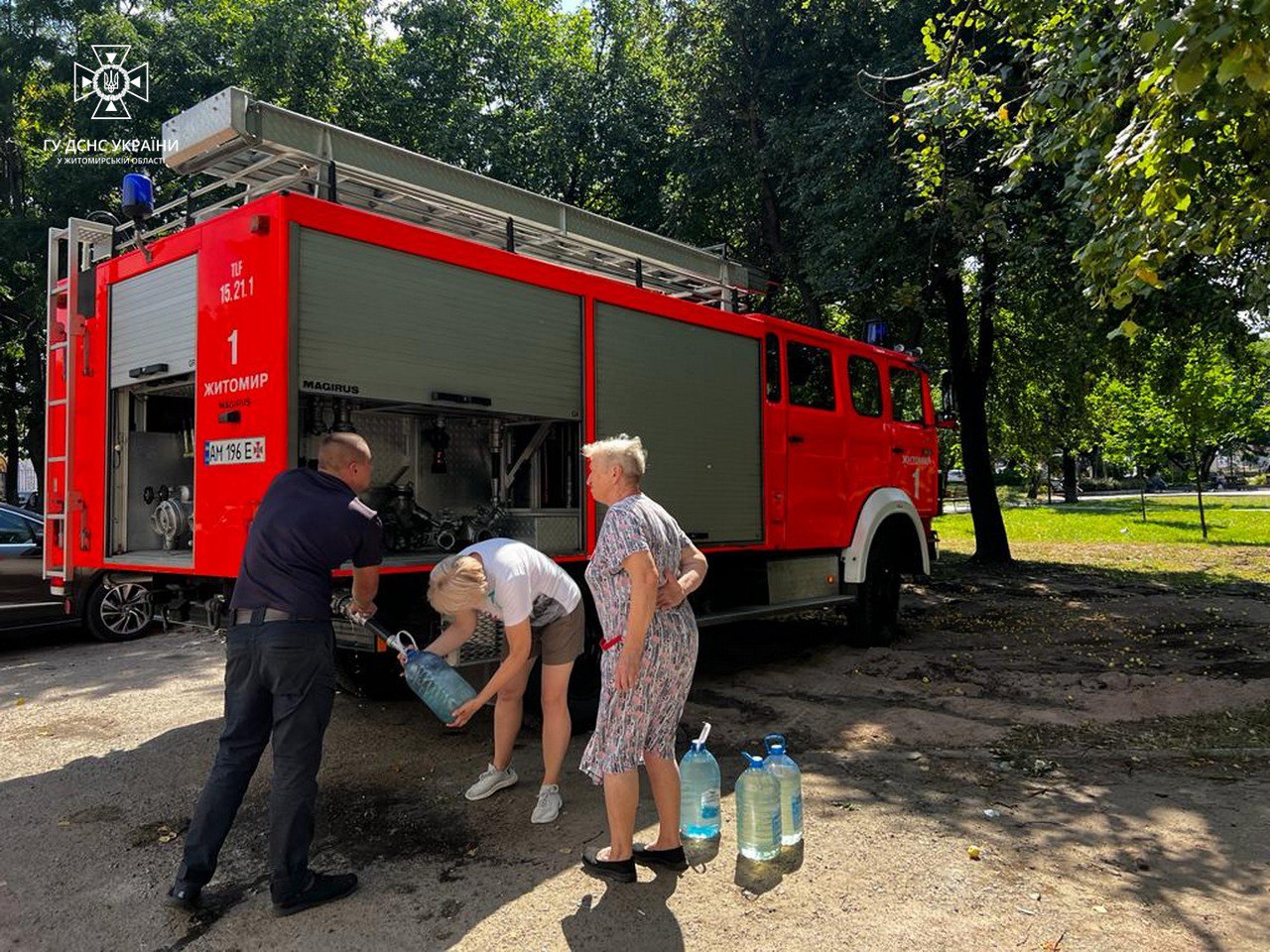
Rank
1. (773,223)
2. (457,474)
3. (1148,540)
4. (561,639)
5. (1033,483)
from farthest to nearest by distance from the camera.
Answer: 1. (1033,483)
2. (1148,540)
3. (773,223)
4. (457,474)
5. (561,639)

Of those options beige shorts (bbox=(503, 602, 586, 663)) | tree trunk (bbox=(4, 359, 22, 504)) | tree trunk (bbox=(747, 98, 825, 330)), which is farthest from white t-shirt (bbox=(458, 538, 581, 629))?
tree trunk (bbox=(4, 359, 22, 504))

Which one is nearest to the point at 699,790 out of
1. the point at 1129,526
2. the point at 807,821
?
the point at 807,821

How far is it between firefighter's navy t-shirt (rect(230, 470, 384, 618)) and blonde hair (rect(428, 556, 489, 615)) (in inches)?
15.7

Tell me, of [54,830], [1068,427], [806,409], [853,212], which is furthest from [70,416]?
[1068,427]

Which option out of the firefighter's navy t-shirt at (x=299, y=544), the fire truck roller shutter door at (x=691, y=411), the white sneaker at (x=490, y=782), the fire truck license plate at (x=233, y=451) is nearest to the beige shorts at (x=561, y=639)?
the white sneaker at (x=490, y=782)

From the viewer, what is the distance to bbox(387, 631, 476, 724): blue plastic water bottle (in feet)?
11.6

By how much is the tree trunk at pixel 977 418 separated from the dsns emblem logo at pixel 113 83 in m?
13.7

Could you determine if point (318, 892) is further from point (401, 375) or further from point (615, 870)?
point (401, 375)

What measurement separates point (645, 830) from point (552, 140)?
12.8 m

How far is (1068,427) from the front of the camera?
61.6 ft

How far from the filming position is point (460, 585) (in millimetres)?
3477

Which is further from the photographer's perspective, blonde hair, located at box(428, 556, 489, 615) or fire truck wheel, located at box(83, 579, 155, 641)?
fire truck wheel, located at box(83, 579, 155, 641)

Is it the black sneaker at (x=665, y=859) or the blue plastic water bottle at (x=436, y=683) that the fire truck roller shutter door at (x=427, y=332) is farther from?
the black sneaker at (x=665, y=859)

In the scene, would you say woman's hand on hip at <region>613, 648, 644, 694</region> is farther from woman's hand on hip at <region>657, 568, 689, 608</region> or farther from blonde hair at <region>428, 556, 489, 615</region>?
blonde hair at <region>428, 556, 489, 615</region>
